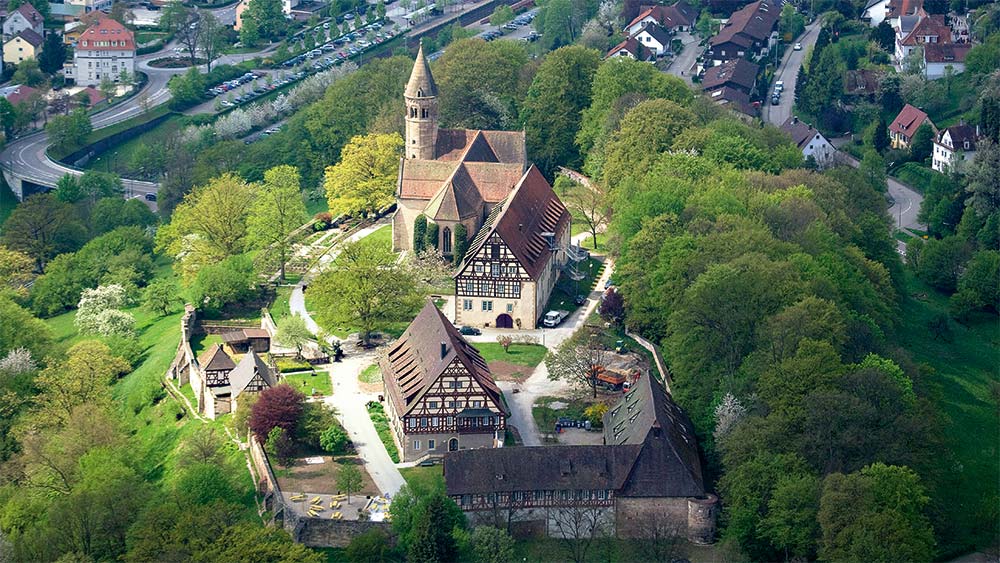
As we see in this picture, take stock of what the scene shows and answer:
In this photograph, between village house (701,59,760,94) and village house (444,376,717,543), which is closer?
village house (444,376,717,543)

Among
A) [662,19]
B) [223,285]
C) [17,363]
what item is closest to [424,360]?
[223,285]

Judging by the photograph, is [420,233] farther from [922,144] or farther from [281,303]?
[922,144]

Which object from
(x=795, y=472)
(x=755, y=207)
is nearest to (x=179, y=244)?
(x=755, y=207)

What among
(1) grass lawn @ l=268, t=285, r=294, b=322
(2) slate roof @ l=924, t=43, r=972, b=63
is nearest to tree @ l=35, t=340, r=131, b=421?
(1) grass lawn @ l=268, t=285, r=294, b=322

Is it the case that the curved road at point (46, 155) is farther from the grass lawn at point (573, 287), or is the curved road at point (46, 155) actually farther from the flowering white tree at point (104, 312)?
the grass lawn at point (573, 287)

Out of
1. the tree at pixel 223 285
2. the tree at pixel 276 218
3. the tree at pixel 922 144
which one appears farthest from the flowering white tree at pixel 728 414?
the tree at pixel 922 144

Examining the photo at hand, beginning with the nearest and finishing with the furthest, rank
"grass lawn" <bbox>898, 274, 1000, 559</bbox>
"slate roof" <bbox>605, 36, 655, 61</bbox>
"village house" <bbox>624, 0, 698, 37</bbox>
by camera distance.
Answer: "grass lawn" <bbox>898, 274, 1000, 559</bbox>
"slate roof" <bbox>605, 36, 655, 61</bbox>
"village house" <bbox>624, 0, 698, 37</bbox>

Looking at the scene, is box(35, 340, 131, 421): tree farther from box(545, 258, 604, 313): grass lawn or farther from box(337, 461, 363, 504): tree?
box(545, 258, 604, 313): grass lawn
